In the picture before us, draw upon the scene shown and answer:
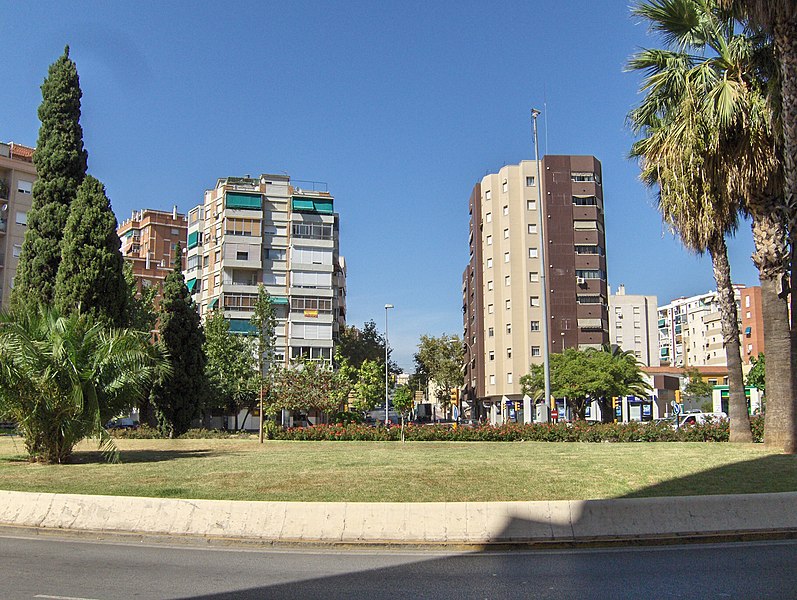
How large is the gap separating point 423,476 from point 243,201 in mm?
66747

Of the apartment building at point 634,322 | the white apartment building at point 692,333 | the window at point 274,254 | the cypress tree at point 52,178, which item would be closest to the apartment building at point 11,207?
the window at point 274,254

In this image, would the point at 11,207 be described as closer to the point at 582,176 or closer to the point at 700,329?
the point at 582,176

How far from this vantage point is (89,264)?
1040 inches

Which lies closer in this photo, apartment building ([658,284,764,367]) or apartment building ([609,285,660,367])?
apartment building ([658,284,764,367])

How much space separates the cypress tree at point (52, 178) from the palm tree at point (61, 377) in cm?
1191

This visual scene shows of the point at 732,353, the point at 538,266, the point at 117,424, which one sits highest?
the point at 538,266

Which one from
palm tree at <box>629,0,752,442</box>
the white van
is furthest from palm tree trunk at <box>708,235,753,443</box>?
the white van

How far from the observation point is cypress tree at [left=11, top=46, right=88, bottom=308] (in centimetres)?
3006

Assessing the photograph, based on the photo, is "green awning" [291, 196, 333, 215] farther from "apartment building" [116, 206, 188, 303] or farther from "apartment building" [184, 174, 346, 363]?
"apartment building" [116, 206, 188, 303]

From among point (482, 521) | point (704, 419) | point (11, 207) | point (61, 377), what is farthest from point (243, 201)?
point (482, 521)

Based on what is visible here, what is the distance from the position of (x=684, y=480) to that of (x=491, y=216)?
6825 cm

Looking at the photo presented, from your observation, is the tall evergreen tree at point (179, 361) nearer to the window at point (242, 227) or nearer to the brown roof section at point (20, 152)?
the window at point (242, 227)

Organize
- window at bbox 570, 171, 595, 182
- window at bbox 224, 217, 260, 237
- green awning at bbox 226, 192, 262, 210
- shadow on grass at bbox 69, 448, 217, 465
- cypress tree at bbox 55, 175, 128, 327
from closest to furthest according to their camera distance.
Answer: shadow on grass at bbox 69, 448, 217, 465 → cypress tree at bbox 55, 175, 128, 327 → window at bbox 224, 217, 260, 237 → green awning at bbox 226, 192, 262, 210 → window at bbox 570, 171, 595, 182

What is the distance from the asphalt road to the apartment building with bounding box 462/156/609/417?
6677cm
